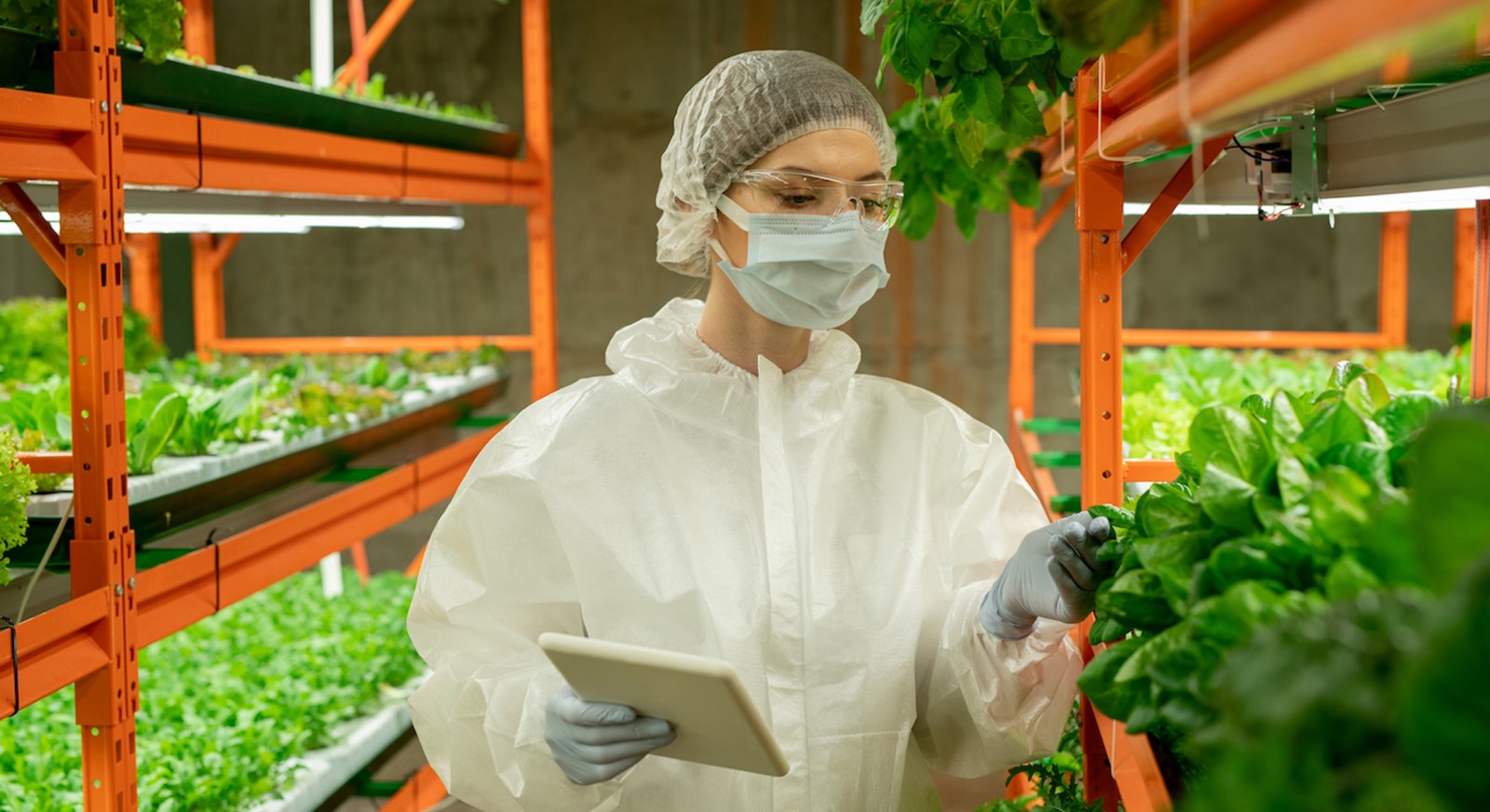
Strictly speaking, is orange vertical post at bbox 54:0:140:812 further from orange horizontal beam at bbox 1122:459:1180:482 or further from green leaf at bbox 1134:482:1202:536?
orange horizontal beam at bbox 1122:459:1180:482

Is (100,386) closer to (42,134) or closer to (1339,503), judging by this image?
(42,134)

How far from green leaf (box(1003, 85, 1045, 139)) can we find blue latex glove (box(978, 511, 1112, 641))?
0.46m

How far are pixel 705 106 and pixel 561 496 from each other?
25.8 inches

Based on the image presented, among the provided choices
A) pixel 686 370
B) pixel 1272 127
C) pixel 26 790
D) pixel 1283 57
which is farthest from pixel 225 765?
pixel 1283 57

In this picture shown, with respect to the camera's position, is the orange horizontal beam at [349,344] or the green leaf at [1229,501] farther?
the orange horizontal beam at [349,344]

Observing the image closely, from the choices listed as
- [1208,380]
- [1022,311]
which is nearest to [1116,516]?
[1208,380]

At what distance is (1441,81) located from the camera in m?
1.11

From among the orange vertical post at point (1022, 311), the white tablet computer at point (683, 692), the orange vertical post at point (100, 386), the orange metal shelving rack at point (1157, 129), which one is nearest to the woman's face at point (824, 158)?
the orange metal shelving rack at point (1157, 129)

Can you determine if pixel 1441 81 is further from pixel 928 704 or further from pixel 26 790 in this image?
pixel 26 790

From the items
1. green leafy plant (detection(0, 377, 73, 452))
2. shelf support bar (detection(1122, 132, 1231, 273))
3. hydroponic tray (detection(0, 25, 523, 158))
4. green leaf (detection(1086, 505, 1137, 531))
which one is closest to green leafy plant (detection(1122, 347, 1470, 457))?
shelf support bar (detection(1122, 132, 1231, 273))

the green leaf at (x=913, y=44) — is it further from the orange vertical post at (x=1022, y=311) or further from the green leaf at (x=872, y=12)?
the orange vertical post at (x=1022, y=311)

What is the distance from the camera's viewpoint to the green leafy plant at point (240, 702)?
8.44 ft

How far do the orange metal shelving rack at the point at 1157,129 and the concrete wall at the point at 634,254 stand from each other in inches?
133

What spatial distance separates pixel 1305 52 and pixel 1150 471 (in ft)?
5.87
